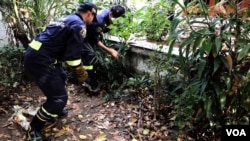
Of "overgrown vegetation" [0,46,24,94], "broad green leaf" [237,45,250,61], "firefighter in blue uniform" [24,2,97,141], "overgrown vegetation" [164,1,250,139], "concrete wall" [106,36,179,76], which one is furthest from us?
"overgrown vegetation" [0,46,24,94]

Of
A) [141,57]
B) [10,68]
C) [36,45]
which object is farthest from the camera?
[10,68]

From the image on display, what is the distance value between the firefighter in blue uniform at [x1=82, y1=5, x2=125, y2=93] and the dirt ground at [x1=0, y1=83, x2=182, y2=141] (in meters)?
0.30

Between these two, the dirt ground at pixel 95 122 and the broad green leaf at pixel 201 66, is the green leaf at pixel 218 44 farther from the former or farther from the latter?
the dirt ground at pixel 95 122

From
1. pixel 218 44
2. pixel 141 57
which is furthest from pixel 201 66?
pixel 141 57

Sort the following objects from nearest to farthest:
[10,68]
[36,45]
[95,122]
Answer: [36,45]
[95,122]
[10,68]

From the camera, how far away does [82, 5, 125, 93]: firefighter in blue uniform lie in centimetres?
462

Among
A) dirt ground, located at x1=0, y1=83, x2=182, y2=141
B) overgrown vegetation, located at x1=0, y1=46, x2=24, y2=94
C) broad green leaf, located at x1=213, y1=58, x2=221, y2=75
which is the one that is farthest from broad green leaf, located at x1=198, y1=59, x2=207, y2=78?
overgrown vegetation, located at x1=0, y1=46, x2=24, y2=94

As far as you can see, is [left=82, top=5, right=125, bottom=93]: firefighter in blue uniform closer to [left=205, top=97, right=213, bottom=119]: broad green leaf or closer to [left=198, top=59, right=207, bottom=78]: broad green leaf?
[left=198, top=59, right=207, bottom=78]: broad green leaf

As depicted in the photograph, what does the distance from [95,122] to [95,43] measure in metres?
1.45

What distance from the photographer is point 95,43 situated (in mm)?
4770

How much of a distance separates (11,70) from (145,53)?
7.62ft

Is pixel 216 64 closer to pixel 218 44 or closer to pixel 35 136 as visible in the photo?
pixel 218 44

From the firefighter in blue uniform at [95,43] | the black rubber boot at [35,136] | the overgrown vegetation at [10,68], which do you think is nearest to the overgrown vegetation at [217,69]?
the black rubber boot at [35,136]

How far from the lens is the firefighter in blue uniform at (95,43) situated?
462 cm
